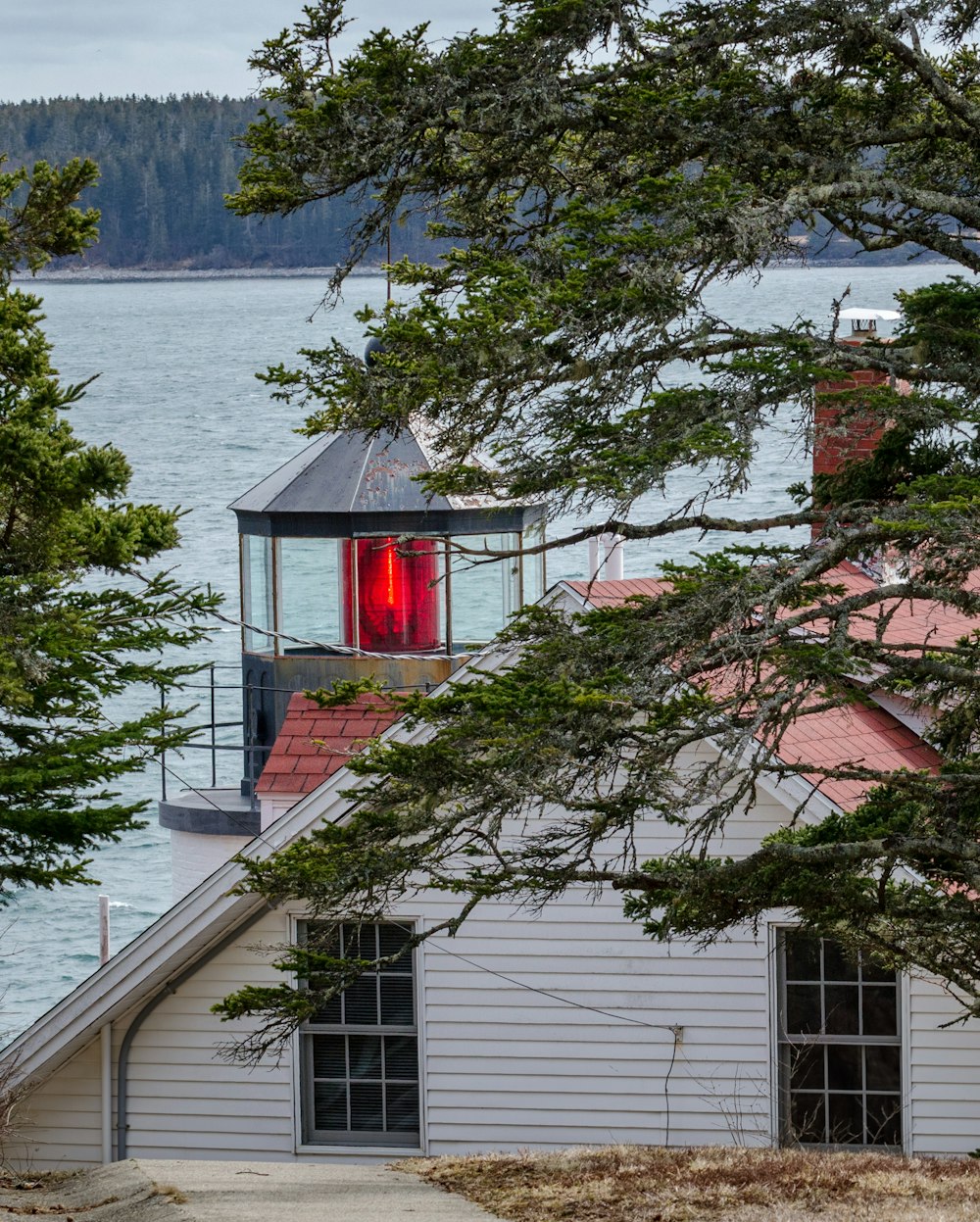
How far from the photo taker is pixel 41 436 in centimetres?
1148

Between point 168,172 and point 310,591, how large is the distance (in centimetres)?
6814

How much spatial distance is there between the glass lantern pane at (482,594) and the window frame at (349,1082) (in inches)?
192

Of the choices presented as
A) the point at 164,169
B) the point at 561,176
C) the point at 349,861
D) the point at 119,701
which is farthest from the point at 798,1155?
the point at 164,169

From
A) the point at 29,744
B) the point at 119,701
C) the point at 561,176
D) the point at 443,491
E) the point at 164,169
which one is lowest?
the point at 119,701

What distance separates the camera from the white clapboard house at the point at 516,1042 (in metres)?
13.9

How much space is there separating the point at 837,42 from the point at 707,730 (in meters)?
3.20

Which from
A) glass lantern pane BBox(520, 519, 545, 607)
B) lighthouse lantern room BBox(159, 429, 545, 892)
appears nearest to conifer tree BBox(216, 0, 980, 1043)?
lighthouse lantern room BBox(159, 429, 545, 892)

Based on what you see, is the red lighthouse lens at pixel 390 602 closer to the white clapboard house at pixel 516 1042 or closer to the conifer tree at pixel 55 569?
the white clapboard house at pixel 516 1042

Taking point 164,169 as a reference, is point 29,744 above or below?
below

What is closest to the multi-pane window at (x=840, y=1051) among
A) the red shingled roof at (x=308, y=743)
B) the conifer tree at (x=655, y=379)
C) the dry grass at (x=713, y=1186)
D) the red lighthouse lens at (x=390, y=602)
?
the dry grass at (x=713, y=1186)

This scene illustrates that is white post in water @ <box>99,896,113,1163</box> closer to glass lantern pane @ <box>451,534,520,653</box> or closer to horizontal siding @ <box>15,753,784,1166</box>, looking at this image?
horizontal siding @ <box>15,753,784,1166</box>

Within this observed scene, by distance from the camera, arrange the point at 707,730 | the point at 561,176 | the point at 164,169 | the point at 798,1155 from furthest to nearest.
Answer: the point at 164,169 → the point at 798,1155 → the point at 561,176 → the point at 707,730

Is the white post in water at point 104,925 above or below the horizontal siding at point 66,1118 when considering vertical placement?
below

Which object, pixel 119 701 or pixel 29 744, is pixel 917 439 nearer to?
pixel 29 744
